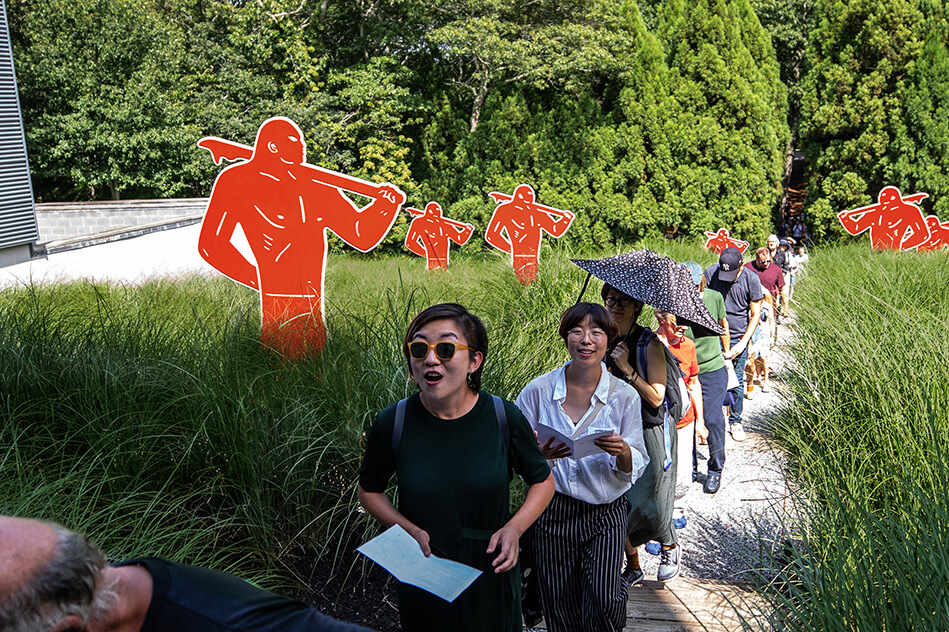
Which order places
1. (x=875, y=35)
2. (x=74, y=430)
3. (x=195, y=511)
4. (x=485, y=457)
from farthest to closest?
(x=875, y=35)
(x=74, y=430)
(x=195, y=511)
(x=485, y=457)

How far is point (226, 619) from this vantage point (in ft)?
3.88

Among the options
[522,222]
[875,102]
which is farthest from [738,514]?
[875,102]

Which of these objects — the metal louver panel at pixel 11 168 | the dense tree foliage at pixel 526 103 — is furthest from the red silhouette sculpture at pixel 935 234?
the metal louver panel at pixel 11 168

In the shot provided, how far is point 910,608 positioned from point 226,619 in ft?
6.35

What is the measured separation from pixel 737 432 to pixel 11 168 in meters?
13.1

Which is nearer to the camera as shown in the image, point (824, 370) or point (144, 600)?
point (144, 600)

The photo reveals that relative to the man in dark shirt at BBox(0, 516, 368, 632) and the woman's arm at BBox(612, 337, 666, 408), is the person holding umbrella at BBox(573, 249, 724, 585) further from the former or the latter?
the man in dark shirt at BBox(0, 516, 368, 632)

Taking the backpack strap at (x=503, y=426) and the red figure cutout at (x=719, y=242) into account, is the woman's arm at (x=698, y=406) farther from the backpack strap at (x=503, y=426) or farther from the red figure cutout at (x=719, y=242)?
the red figure cutout at (x=719, y=242)

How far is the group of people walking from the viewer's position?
6.95 ft

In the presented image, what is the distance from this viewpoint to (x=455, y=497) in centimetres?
210

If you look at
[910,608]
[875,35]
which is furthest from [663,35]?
[910,608]

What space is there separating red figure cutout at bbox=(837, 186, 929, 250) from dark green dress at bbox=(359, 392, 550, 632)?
13.7m

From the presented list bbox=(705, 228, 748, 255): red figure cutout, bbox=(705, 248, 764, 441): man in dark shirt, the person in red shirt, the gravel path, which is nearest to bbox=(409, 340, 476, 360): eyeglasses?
the gravel path

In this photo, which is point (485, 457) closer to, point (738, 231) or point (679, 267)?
point (679, 267)
